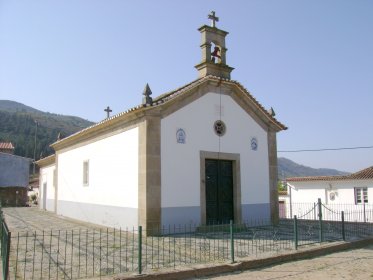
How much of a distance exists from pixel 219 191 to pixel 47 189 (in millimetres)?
15536

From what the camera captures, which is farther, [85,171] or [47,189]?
[47,189]

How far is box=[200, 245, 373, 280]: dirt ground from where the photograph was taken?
7.27 m

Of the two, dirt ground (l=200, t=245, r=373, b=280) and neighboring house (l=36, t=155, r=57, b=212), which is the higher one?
neighboring house (l=36, t=155, r=57, b=212)

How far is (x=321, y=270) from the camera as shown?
7.88 metres

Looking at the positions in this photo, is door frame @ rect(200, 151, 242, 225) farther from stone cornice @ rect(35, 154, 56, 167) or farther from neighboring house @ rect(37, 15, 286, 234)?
stone cornice @ rect(35, 154, 56, 167)

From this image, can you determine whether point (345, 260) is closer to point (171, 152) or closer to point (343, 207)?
point (171, 152)

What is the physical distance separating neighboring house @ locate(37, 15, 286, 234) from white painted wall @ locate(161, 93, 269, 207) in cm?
3

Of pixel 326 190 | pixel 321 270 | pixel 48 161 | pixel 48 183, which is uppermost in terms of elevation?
pixel 48 161

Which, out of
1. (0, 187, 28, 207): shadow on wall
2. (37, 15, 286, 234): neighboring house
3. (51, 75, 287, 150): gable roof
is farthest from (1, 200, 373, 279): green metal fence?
(0, 187, 28, 207): shadow on wall

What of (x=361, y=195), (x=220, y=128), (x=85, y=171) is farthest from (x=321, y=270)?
(x=361, y=195)

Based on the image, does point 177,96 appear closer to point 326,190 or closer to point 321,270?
point 321,270

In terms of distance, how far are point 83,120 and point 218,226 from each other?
152231 mm

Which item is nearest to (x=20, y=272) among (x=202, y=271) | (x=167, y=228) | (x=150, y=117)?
(x=202, y=271)

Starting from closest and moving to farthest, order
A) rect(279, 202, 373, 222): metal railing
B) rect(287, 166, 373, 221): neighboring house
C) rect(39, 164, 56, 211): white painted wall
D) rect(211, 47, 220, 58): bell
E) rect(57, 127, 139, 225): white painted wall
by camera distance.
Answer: rect(57, 127, 139, 225): white painted wall, rect(211, 47, 220, 58): bell, rect(279, 202, 373, 222): metal railing, rect(39, 164, 56, 211): white painted wall, rect(287, 166, 373, 221): neighboring house
